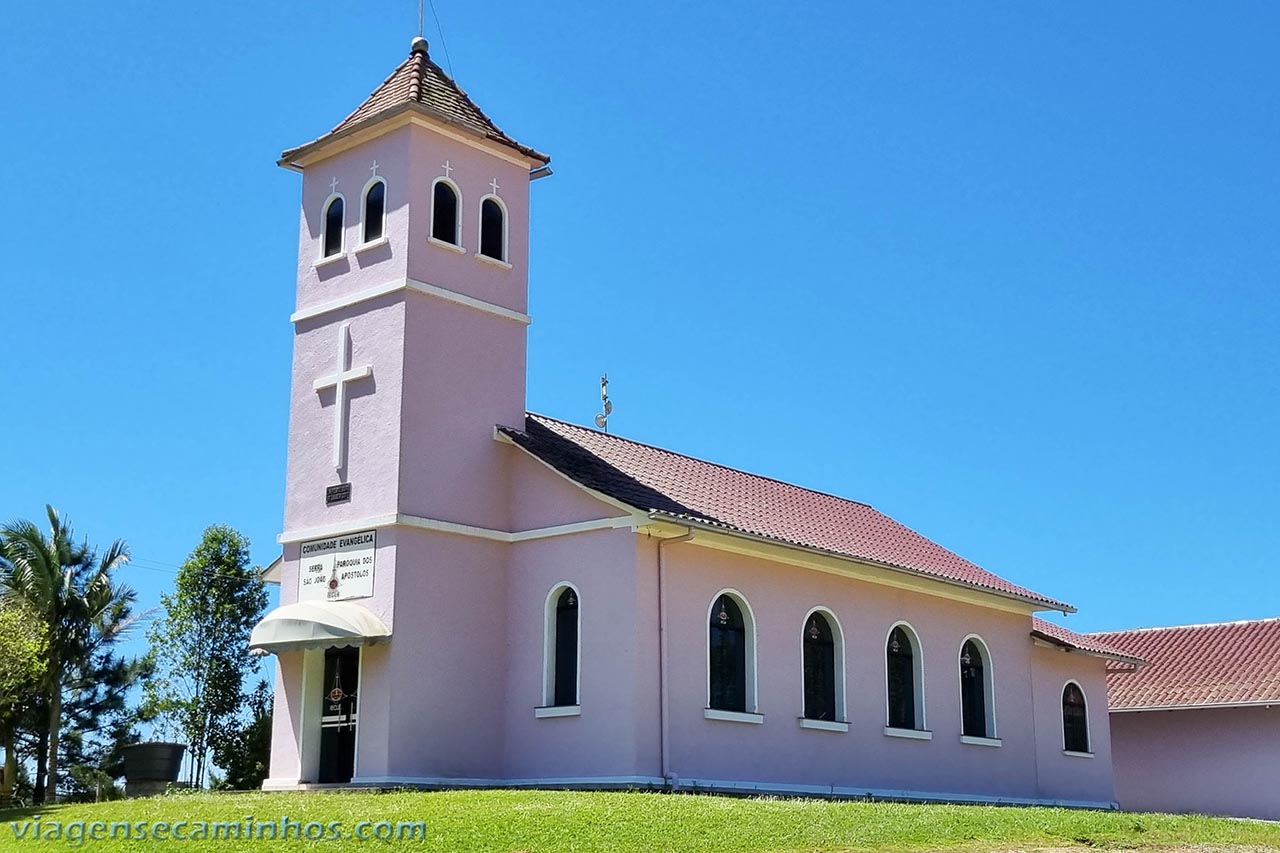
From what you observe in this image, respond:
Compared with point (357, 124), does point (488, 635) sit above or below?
below

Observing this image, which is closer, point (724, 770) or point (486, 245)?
point (724, 770)

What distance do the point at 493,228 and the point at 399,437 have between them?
4.51 m

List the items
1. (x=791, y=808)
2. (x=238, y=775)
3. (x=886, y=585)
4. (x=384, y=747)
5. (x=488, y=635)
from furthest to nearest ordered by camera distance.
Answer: (x=238, y=775) < (x=886, y=585) < (x=488, y=635) < (x=384, y=747) < (x=791, y=808)

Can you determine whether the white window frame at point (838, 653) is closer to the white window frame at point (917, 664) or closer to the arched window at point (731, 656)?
the white window frame at point (917, 664)

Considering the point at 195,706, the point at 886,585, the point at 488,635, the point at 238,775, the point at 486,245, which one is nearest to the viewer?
the point at 488,635

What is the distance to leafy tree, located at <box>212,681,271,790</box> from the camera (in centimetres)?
3156

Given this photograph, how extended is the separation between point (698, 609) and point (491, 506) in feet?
12.3

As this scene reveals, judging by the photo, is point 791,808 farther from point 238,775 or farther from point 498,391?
point 238,775

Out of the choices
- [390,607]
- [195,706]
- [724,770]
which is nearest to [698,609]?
[724,770]

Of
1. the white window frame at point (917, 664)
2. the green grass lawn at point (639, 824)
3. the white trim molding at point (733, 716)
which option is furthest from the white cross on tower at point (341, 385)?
the white window frame at point (917, 664)

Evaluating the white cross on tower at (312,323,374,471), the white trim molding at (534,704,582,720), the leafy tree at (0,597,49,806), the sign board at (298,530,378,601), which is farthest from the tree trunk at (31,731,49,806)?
the white trim molding at (534,704,582,720)

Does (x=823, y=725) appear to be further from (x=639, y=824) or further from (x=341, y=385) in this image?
(x=341, y=385)

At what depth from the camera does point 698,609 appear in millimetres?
24578

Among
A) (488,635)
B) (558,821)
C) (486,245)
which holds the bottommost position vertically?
(558,821)
